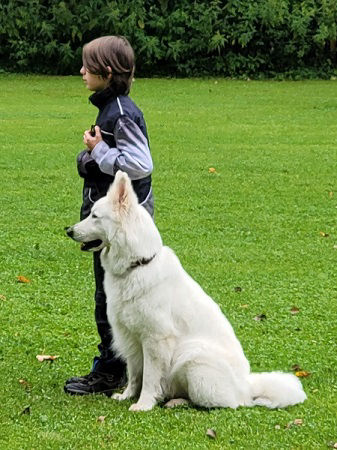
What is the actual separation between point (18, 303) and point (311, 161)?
774 cm

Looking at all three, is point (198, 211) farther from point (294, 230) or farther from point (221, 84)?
point (221, 84)


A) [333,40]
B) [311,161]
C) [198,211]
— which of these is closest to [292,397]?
[198,211]

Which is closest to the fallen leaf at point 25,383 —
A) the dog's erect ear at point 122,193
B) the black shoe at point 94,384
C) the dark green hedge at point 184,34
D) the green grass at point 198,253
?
the green grass at point 198,253

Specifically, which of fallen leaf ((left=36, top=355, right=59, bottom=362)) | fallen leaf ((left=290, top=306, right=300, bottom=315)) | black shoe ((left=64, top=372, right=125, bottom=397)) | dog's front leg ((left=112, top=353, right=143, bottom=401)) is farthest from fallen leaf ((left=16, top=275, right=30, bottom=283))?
dog's front leg ((left=112, top=353, right=143, bottom=401))

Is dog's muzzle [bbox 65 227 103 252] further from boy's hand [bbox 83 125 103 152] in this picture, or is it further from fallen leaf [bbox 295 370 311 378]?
fallen leaf [bbox 295 370 311 378]

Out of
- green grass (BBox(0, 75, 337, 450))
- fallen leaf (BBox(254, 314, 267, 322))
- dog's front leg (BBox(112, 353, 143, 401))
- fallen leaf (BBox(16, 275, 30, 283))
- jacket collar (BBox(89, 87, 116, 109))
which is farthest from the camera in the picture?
fallen leaf (BBox(16, 275, 30, 283))

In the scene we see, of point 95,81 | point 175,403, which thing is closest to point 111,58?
point 95,81

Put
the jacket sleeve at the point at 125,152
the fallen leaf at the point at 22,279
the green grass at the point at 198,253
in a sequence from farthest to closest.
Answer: the fallen leaf at the point at 22,279 → the jacket sleeve at the point at 125,152 → the green grass at the point at 198,253

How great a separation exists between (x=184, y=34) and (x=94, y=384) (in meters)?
19.7

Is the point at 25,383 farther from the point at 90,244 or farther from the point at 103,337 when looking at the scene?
the point at 90,244

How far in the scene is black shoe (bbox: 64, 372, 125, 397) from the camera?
227 inches

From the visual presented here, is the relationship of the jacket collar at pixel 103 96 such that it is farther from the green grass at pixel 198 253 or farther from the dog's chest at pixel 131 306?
the green grass at pixel 198 253

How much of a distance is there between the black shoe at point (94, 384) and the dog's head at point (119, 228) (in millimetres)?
Result: 890

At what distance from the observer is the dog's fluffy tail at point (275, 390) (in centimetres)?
545
